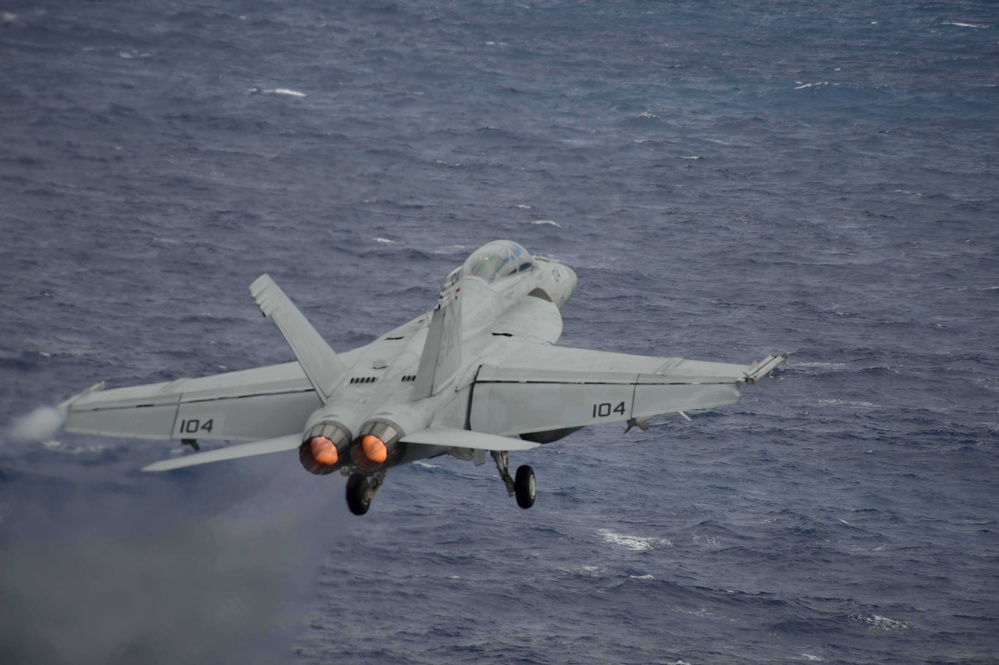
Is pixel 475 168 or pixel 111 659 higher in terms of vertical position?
pixel 475 168

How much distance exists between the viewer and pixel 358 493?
49.3 metres

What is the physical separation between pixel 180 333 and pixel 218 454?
60577 mm

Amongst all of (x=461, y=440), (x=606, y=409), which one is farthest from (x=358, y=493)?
(x=606, y=409)

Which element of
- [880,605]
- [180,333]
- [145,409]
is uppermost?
[145,409]

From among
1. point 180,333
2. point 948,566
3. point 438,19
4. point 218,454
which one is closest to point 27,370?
point 180,333

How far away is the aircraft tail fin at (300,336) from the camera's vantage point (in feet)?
156

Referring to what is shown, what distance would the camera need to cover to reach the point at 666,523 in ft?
295

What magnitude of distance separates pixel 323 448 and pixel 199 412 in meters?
8.08

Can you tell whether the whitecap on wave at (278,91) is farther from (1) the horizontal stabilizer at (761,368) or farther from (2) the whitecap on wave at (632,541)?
(1) the horizontal stabilizer at (761,368)

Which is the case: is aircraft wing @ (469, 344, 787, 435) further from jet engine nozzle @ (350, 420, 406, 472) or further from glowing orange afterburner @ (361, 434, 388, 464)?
glowing orange afterburner @ (361, 434, 388, 464)

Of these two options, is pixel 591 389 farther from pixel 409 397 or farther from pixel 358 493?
pixel 358 493

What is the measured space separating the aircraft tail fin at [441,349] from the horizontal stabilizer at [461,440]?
1.73 m

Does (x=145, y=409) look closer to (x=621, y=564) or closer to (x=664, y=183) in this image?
(x=621, y=564)

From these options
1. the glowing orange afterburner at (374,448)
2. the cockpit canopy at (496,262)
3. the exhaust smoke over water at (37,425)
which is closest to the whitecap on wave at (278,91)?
the exhaust smoke over water at (37,425)
